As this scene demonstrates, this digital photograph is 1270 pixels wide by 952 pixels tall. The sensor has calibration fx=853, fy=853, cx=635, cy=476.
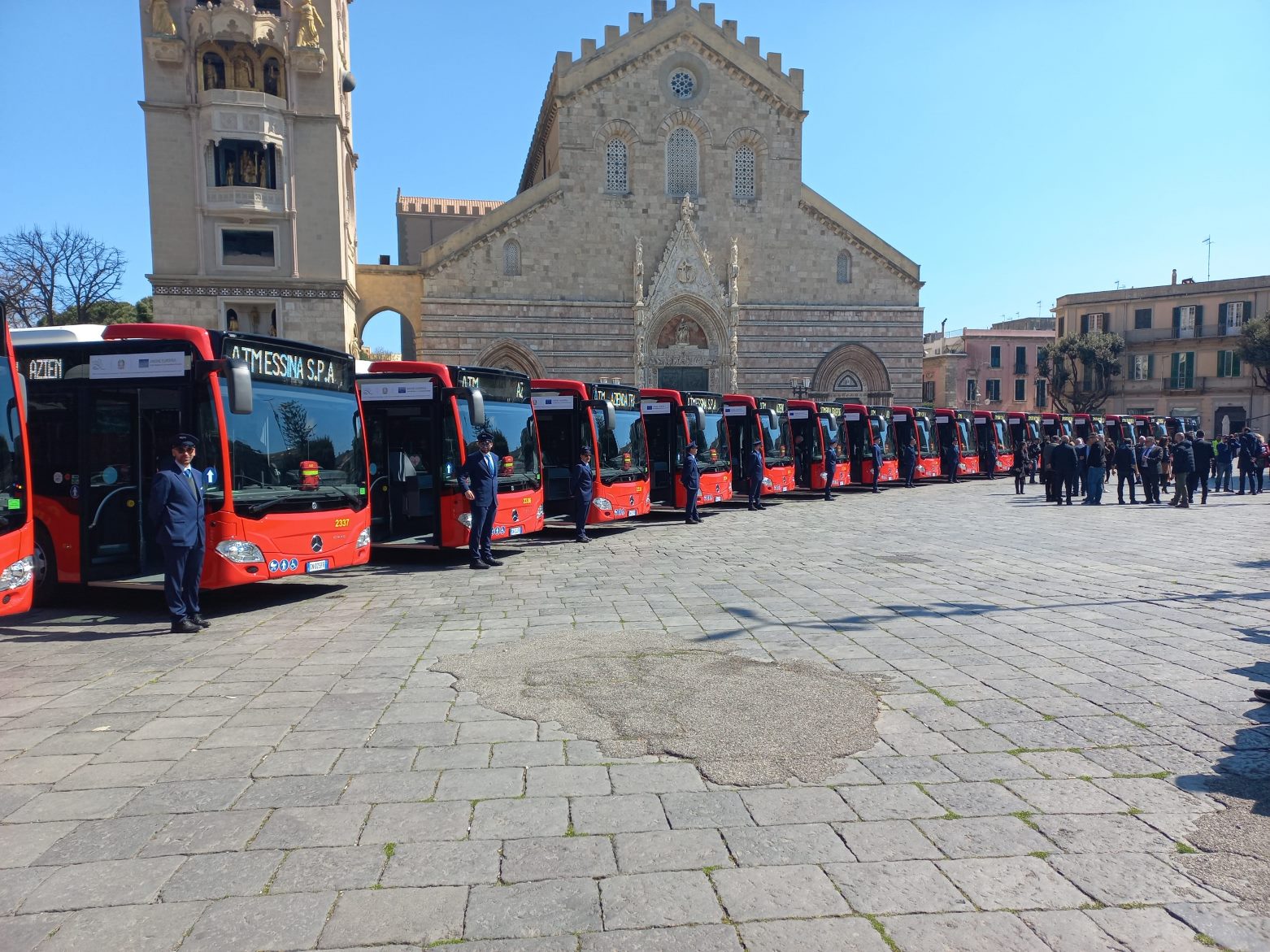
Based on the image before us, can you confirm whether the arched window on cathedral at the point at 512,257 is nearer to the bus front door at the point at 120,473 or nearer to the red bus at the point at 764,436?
the red bus at the point at 764,436

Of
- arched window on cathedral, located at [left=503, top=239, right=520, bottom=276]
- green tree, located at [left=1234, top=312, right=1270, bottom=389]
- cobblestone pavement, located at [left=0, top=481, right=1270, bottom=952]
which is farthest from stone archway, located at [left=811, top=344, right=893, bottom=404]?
cobblestone pavement, located at [left=0, top=481, right=1270, bottom=952]

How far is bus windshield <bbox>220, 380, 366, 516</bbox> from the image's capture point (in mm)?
7895

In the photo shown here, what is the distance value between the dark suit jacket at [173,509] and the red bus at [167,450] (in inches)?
16.4

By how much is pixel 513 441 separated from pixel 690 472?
5.15 metres

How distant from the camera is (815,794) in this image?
3.75 metres

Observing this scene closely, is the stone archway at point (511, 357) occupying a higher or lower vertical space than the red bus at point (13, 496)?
higher

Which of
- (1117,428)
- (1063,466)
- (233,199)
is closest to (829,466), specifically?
(1063,466)

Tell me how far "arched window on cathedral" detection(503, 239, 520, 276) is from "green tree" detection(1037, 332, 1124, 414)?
37.1 m

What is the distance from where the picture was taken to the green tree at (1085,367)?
172 feet

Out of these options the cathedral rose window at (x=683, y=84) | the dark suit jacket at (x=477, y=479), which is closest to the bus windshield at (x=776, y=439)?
the dark suit jacket at (x=477, y=479)

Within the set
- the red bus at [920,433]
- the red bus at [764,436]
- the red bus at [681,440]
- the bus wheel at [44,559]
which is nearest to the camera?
the bus wheel at [44,559]

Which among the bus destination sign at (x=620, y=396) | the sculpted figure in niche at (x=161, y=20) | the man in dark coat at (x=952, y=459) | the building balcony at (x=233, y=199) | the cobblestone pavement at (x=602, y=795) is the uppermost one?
the sculpted figure in niche at (x=161, y=20)

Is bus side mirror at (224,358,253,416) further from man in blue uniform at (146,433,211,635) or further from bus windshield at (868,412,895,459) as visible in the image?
bus windshield at (868,412,895,459)

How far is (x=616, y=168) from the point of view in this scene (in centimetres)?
3459
